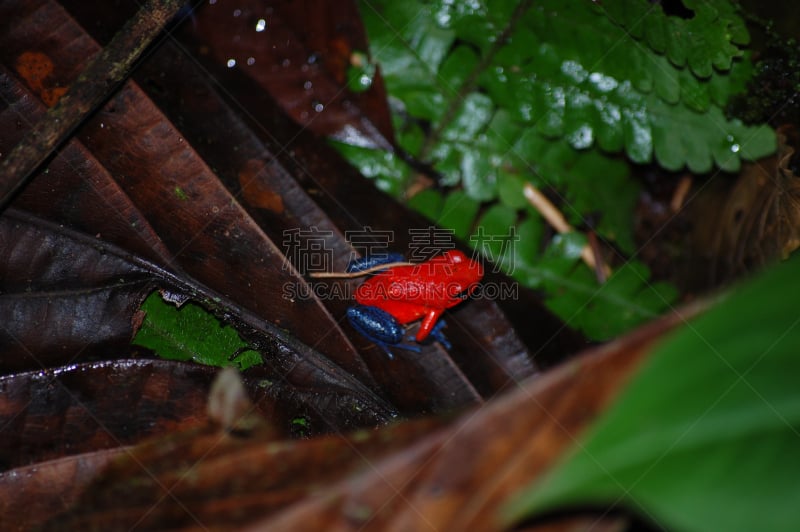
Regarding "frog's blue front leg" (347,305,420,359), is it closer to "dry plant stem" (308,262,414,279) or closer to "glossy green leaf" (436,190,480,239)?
"dry plant stem" (308,262,414,279)

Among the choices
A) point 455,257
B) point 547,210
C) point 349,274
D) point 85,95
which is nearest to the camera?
point 85,95

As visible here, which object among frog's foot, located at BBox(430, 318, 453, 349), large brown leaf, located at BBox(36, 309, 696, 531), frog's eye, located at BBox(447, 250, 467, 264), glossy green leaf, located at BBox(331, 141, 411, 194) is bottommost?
frog's foot, located at BBox(430, 318, 453, 349)

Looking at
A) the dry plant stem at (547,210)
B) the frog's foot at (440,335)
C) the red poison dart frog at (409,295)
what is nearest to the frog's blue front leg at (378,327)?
the red poison dart frog at (409,295)

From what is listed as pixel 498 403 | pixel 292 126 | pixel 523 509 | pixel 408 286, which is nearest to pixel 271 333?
pixel 408 286

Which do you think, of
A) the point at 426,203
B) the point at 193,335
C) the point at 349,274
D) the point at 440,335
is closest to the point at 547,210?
the point at 426,203

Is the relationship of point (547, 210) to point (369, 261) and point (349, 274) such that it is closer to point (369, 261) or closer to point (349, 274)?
point (369, 261)

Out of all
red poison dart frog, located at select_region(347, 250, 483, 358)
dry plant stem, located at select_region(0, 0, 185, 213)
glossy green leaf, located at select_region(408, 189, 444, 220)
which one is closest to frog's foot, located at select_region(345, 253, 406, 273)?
red poison dart frog, located at select_region(347, 250, 483, 358)
